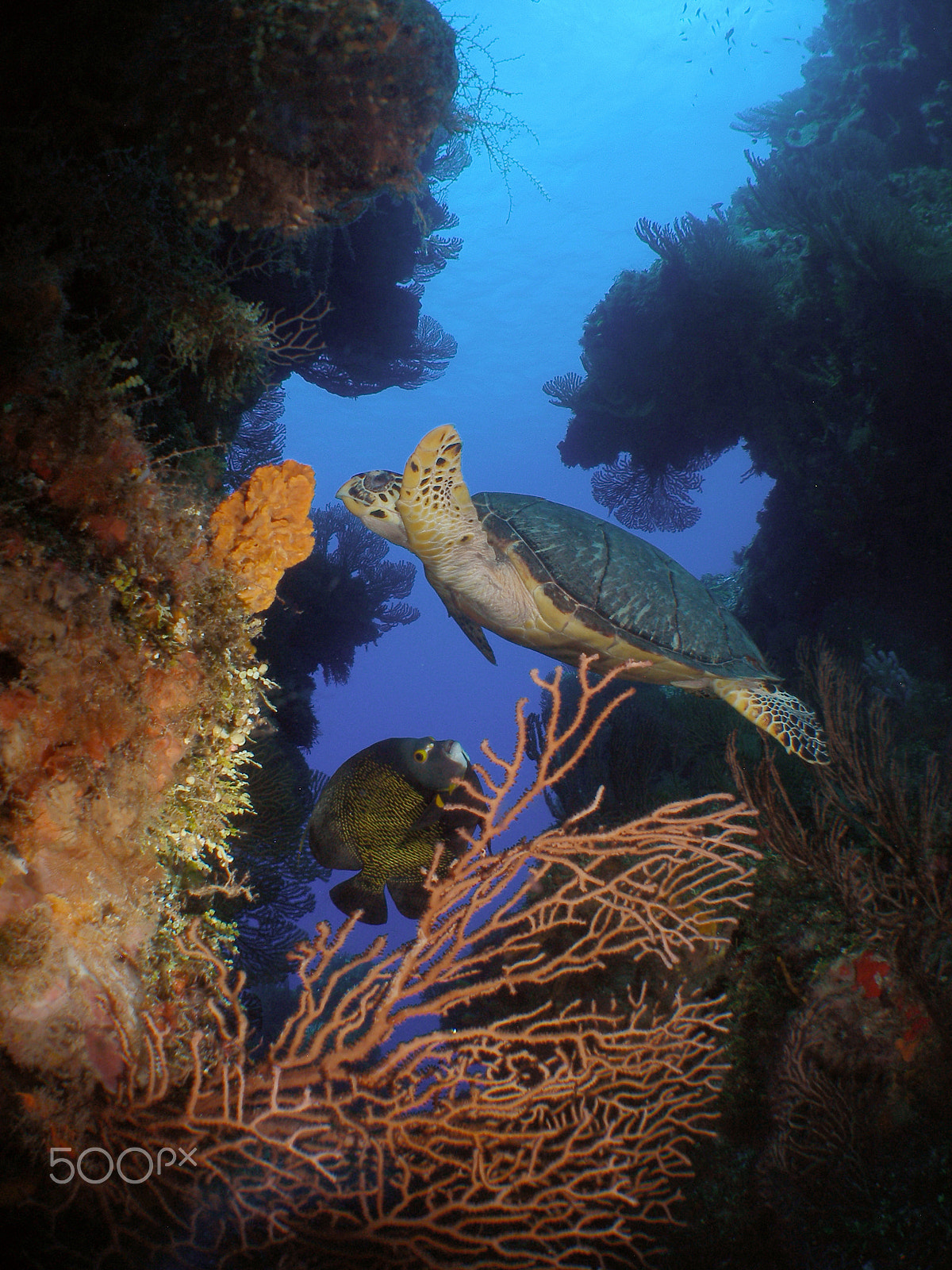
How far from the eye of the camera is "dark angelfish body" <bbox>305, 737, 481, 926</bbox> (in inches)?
118

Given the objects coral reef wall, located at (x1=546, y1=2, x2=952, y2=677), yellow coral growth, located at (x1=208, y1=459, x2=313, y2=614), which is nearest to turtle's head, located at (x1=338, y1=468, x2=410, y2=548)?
yellow coral growth, located at (x1=208, y1=459, x2=313, y2=614)

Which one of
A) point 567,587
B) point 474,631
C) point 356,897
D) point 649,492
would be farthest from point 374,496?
point 649,492

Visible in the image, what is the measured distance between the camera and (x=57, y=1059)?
1467 mm

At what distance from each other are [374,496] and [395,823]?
250cm

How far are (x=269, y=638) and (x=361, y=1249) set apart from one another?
561 cm

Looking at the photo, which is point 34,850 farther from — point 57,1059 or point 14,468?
point 14,468

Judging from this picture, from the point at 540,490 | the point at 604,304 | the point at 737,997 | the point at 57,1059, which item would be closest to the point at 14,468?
the point at 57,1059

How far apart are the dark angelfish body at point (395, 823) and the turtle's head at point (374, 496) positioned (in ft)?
6.80

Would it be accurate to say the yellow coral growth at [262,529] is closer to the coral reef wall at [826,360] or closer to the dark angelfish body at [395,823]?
the dark angelfish body at [395,823]

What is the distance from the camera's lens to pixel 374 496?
4281 mm

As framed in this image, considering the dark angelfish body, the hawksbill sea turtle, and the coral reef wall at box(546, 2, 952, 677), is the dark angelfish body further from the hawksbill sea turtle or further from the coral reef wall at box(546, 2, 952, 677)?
the coral reef wall at box(546, 2, 952, 677)

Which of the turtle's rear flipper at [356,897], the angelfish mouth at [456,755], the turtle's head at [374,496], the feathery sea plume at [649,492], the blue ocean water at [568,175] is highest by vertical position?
the blue ocean water at [568,175]

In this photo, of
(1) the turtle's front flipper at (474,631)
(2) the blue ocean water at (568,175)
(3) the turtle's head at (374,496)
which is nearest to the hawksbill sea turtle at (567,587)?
(3) the turtle's head at (374,496)

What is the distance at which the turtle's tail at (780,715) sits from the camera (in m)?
4.05
